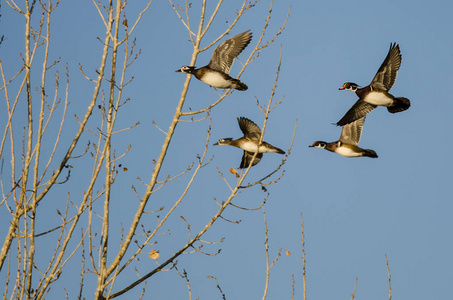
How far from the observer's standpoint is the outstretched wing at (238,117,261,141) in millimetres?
11680

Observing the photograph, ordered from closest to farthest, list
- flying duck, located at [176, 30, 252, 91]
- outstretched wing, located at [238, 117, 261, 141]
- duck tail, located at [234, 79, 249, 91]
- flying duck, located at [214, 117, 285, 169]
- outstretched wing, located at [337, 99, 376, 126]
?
duck tail, located at [234, 79, 249, 91] → flying duck, located at [176, 30, 252, 91] → flying duck, located at [214, 117, 285, 169] → outstretched wing, located at [238, 117, 261, 141] → outstretched wing, located at [337, 99, 376, 126]

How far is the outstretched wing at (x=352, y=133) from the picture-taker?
13234mm

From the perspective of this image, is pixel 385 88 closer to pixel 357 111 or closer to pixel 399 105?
pixel 399 105

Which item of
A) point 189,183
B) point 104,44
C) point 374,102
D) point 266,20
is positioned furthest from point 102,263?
point 374,102

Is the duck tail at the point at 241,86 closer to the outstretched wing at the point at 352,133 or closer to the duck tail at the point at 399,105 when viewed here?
the duck tail at the point at 399,105

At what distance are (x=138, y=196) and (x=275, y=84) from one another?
5.59 ft

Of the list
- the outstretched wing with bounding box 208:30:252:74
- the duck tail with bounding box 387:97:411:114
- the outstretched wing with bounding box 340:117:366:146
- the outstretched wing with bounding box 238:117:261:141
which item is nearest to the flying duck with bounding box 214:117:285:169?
the outstretched wing with bounding box 238:117:261:141

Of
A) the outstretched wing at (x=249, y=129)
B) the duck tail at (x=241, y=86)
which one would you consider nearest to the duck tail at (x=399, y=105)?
the outstretched wing at (x=249, y=129)

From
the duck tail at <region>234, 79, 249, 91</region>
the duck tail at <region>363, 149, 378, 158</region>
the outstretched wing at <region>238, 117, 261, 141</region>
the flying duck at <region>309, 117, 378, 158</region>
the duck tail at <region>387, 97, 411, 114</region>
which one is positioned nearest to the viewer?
the duck tail at <region>234, 79, 249, 91</region>

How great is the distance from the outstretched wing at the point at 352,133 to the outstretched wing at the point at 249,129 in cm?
235

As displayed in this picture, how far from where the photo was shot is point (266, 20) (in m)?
6.90

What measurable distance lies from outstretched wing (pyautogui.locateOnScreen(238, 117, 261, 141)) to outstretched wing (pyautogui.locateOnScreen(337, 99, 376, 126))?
1.94 metres

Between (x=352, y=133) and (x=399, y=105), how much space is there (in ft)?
4.82

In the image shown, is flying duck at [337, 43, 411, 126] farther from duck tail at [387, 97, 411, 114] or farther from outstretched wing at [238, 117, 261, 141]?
outstretched wing at [238, 117, 261, 141]
